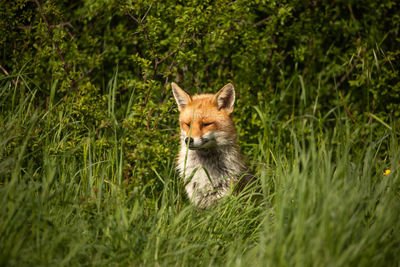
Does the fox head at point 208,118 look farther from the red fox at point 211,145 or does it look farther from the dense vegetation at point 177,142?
the dense vegetation at point 177,142

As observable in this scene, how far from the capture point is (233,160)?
4.30 metres

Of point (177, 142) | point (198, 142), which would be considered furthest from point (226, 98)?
point (177, 142)

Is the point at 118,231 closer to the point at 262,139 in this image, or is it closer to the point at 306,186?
the point at 306,186

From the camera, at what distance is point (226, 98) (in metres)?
4.36

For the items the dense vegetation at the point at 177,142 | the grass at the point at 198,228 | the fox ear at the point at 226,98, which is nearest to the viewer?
the grass at the point at 198,228

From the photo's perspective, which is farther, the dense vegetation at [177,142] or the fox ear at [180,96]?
the fox ear at [180,96]

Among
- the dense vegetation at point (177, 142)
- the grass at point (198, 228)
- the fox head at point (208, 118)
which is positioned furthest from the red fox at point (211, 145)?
the grass at point (198, 228)

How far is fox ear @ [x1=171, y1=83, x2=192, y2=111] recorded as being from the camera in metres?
4.34

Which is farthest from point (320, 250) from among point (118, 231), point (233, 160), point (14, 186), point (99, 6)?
point (99, 6)

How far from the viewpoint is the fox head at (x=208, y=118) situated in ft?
13.4

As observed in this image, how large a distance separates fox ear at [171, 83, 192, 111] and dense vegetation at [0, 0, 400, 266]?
0.16 m

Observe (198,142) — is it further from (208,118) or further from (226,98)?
(226,98)

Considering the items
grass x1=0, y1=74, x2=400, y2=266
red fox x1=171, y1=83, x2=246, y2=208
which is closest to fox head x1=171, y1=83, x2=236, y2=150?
red fox x1=171, y1=83, x2=246, y2=208

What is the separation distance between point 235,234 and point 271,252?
0.95m
